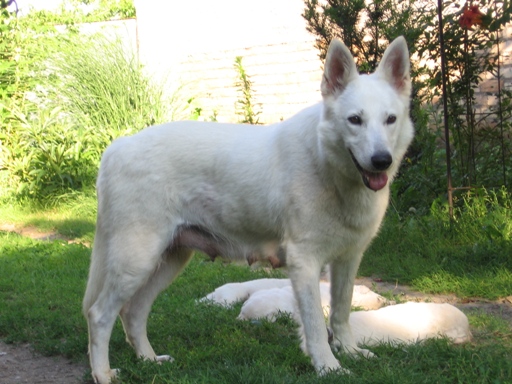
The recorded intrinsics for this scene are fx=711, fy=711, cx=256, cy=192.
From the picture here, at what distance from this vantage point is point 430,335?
13.8 feet

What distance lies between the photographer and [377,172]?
3.57 m

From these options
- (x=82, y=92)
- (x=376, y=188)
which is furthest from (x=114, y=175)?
Answer: (x=82, y=92)

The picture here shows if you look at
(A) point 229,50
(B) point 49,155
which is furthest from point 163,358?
(A) point 229,50

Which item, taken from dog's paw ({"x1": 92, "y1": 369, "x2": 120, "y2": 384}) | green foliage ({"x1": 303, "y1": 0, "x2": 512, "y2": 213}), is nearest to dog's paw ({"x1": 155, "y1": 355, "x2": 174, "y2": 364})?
dog's paw ({"x1": 92, "y1": 369, "x2": 120, "y2": 384})

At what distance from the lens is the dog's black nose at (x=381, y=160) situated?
3432 millimetres

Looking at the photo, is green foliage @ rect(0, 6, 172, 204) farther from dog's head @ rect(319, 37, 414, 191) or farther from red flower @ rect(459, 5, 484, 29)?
dog's head @ rect(319, 37, 414, 191)

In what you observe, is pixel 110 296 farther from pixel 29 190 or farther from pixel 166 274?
pixel 29 190

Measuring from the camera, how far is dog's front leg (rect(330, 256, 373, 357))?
4090 mm

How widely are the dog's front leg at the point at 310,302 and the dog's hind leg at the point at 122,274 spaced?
767mm

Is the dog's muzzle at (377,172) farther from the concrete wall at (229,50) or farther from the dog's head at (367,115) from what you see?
the concrete wall at (229,50)

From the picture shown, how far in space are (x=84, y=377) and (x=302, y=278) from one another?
4.34 ft

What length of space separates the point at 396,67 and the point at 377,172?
64cm

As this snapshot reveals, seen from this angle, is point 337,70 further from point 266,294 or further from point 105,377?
point 105,377

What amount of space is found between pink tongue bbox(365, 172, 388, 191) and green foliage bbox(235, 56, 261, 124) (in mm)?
7643
